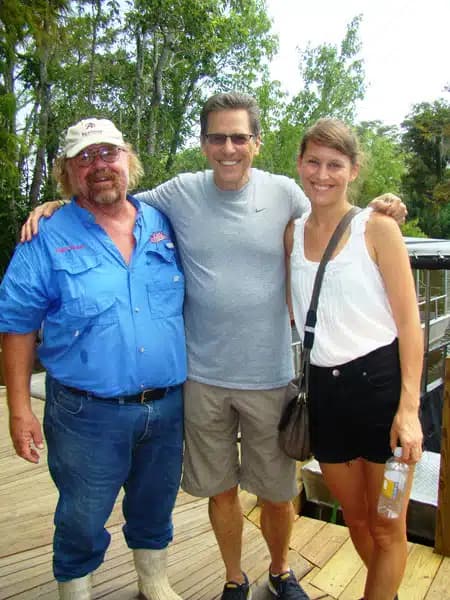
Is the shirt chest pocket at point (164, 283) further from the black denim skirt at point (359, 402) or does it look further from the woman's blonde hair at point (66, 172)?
the black denim skirt at point (359, 402)

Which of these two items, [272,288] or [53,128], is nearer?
[272,288]

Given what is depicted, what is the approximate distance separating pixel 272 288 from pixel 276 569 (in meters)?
1.34

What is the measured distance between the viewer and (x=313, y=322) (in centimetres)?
205

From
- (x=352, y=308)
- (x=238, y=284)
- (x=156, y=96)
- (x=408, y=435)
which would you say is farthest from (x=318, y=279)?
(x=156, y=96)

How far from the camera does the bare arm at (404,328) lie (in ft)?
6.22

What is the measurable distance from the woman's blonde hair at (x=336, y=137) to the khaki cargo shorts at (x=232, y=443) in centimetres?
103

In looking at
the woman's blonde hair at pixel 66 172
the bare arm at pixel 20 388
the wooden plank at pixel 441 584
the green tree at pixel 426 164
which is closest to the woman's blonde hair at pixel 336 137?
the woman's blonde hair at pixel 66 172

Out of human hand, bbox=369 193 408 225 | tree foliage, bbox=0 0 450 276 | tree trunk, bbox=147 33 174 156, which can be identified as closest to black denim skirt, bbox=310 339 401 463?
human hand, bbox=369 193 408 225

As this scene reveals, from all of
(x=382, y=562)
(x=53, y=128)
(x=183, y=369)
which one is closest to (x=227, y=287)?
(x=183, y=369)

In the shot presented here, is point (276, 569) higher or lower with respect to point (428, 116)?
lower

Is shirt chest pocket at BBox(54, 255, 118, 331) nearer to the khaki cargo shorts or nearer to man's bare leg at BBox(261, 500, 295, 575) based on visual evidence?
the khaki cargo shorts

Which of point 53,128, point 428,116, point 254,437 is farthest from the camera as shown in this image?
point 428,116

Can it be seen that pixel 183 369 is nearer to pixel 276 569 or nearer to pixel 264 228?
pixel 264 228

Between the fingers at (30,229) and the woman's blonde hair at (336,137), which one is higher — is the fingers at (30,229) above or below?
below
